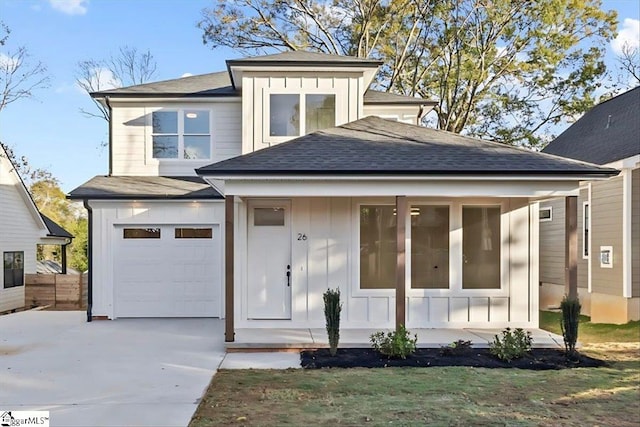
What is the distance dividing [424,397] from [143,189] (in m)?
8.59

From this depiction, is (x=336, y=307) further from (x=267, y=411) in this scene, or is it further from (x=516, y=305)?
(x=516, y=305)

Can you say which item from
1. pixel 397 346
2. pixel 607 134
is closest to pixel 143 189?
pixel 397 346

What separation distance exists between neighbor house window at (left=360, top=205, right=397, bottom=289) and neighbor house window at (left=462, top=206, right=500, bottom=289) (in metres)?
1.42

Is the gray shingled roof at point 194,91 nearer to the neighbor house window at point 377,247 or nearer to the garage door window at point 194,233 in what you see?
the garage door window at point 194,233

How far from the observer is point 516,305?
9.76m

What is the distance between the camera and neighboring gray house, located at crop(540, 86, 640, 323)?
10891mm

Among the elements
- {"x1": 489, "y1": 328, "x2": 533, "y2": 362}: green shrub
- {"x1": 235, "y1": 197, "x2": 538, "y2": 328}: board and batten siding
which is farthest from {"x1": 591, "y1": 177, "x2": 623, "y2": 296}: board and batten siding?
{"x1": 489, "y1": 328, "x2": 533, "y2": 362}: green shrub

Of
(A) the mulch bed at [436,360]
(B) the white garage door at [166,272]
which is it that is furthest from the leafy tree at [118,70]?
(A) the mulch bed at [436,360]

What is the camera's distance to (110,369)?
707cm

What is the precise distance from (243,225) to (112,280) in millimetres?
4269

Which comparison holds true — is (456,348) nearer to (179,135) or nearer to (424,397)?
(424,397)

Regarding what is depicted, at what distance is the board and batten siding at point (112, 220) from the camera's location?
1185 cm

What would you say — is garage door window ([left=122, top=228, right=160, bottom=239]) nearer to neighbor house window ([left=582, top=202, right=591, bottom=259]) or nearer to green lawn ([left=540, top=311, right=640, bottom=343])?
green lawn ([left=540, top=311, right=640, bottom=343])

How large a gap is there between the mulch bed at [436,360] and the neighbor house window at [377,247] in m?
1.87
